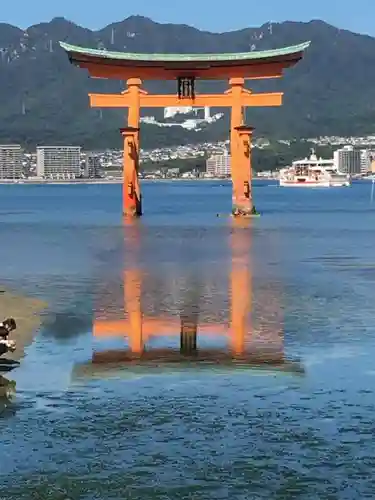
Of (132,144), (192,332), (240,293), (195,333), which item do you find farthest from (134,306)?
(132,144)

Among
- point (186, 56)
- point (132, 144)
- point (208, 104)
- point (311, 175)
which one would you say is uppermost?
point (186, 56)

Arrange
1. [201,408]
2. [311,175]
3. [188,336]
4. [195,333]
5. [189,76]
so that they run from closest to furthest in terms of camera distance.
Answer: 1. [201,408]
2. [188,336]
3. [195,333]
4. [189,76]
5. [311,175]

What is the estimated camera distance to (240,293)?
69.9 feet

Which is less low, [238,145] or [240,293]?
[238,145]

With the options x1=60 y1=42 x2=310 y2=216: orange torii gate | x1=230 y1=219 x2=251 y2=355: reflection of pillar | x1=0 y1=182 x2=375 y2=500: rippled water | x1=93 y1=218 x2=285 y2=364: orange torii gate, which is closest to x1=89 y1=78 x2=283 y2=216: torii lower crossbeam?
x1=60 y1=42 x2=310 y2=216: orange torii gate

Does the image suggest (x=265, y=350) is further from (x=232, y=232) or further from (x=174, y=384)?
(x=232, y=232)

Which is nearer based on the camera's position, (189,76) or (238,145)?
(189,76)

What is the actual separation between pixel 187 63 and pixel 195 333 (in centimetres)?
3594

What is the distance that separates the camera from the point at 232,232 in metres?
44.8

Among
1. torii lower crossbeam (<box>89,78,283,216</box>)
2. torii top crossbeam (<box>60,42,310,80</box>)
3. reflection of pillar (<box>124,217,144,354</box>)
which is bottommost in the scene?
reflection of pillar (<box>124,217,144,354</box>)

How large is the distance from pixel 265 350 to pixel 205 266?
14.4m

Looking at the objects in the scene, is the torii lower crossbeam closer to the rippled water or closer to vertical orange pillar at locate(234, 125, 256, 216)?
vertical orange pillar at locate(234, 125, 256, 216)

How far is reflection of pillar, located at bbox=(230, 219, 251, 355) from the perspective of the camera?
15430 millimetres

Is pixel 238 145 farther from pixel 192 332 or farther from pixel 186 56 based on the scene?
pixel 192 332
